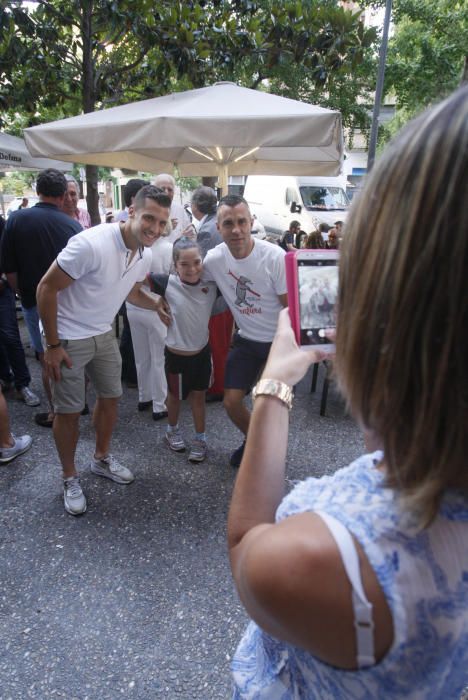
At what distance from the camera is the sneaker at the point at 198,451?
3506mm

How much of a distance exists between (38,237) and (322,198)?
37.5 ft

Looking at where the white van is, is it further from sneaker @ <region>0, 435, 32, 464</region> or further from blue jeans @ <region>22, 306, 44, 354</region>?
sneaker @ <region>0, 435, 32, 464</region>

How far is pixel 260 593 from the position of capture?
1.96 feet

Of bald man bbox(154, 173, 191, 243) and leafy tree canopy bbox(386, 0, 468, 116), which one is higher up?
leafy tree canopy bbox(386, 0, 468, 116)

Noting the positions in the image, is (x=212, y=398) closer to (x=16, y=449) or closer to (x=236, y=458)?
(x=236, y=458)

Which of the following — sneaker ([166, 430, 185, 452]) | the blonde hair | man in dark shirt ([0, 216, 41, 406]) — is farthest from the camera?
man in dark shirt ([0, 216, 41, 406])

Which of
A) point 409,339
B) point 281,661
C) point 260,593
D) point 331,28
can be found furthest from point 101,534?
point 331,28

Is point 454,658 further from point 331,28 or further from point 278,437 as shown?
point 331,28

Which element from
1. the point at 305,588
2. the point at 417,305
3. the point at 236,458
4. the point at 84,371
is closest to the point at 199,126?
the point at 84,371

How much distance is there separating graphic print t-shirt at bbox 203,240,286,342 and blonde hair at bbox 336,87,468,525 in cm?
252

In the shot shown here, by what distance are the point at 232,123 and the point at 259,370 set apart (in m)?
1.86

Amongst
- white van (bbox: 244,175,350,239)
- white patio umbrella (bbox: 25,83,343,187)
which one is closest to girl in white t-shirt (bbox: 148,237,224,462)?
white patio umbrella (bbox: 25,83,343,187)

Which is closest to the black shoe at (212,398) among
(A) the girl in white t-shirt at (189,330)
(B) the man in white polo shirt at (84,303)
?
(A) the girl in white t-shirt at (189,330)

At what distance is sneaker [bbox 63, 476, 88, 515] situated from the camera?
9.44 feet
